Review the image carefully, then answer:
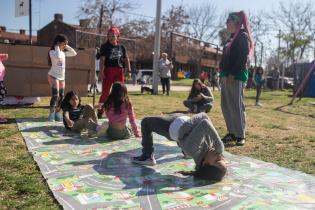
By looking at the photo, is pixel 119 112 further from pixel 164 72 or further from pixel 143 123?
pixel 164 72

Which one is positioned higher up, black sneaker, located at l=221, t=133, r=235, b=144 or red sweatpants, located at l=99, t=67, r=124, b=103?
red sweatpants, located at l=99, t=67, r=124, b=103

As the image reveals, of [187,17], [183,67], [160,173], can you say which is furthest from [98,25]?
[160,173]

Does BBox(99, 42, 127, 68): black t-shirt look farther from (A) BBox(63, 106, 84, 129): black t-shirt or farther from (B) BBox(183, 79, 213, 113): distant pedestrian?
(B) BBox(183, 79, 213, 113): distant pedestrian

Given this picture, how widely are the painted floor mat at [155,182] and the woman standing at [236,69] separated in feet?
3.07

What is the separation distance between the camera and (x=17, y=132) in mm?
6527

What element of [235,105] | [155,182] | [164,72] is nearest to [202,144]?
[155,182]

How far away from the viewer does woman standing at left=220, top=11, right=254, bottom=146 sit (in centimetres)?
618

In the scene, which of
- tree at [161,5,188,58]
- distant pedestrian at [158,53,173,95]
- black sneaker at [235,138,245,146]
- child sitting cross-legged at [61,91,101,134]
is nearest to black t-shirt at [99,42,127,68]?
child sitting cross-legged at [61,91,101,134]

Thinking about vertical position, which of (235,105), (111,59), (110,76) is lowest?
(235,105)

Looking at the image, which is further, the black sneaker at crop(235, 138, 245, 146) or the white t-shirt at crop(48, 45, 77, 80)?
the white t-shirt at crop(48, 45, 77, 80)

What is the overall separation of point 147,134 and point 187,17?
5199 centimetres

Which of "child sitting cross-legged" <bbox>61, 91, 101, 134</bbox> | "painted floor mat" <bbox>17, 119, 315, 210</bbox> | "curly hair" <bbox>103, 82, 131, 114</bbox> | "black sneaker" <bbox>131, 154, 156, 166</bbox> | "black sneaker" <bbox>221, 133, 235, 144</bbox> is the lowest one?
→ "painted floor mat" <bbox>17, 119, 315, 210</bbox>

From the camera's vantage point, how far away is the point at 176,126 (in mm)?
4516

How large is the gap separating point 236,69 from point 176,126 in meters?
2.09
